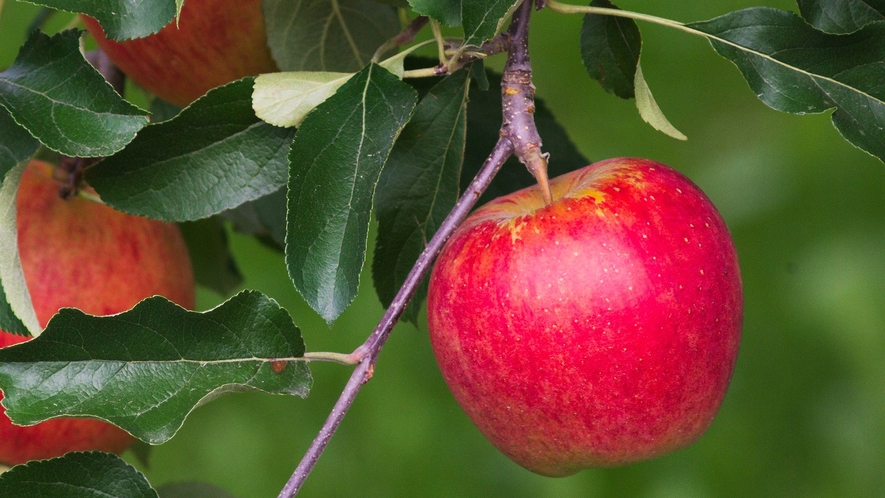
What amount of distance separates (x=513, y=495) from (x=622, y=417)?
617mm

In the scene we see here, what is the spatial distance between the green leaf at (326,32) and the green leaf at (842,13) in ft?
0.83

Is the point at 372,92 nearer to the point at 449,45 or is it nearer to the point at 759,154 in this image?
the point at 449,45

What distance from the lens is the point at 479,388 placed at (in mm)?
458

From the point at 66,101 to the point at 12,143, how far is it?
0.05 meters

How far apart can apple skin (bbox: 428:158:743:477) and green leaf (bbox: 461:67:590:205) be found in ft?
0.34

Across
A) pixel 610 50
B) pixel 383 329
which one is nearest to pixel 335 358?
pixel 383 329

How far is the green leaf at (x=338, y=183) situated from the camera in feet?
1.38

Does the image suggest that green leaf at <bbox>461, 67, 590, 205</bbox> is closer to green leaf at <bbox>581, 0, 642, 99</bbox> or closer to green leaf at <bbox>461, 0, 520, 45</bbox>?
green leaf at <bbox>581, 0, 642, 99</bbox>

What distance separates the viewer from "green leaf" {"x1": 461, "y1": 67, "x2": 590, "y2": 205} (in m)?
0.58

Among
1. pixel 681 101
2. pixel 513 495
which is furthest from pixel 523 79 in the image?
pixel 513 495

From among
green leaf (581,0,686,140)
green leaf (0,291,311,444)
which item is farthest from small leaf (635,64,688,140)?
green leaf (0,291,311,444)

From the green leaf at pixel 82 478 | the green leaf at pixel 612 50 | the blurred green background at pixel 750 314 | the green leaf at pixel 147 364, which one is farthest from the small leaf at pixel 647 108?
the blurred green background at pixel 750 314

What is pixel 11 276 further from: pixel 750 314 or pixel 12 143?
pixel 750 314

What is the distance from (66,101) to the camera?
44cm
